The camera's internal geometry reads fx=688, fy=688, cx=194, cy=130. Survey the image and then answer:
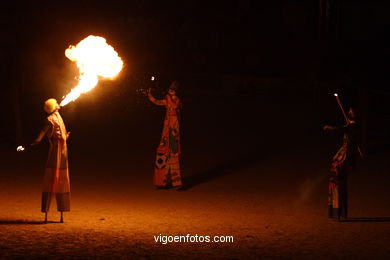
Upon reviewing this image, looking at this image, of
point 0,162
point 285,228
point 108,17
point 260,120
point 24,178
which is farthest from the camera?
point 260,120

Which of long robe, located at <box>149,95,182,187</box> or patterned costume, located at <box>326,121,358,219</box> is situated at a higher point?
long robe, located at <box>149,95,182,187</box>

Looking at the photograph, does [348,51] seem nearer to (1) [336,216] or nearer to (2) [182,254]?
(1) [336,216]

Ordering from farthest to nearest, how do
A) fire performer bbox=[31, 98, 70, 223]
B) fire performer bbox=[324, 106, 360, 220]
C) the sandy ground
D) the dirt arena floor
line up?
fire performer bbox=[324, 106, 360, 220] → fire performer bbox=[31, 98, 70, 223] → the dirt arena floor → the sandy ground

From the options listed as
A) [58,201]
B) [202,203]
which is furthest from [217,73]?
[58,201]

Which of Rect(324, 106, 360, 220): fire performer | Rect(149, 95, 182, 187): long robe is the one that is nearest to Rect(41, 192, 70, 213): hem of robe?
Rect(149, 95, 182, 187): long robe

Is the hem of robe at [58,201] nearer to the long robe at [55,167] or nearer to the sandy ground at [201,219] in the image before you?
the long robe at [55,167]

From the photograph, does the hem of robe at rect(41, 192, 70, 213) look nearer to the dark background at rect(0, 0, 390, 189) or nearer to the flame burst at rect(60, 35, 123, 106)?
the flame burst at rect(60, 35, 123, 106)

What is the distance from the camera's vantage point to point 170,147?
42.5 ft

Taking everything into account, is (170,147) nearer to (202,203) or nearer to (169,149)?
(169,149)

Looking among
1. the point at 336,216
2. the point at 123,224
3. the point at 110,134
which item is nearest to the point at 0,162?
the point at 110,134

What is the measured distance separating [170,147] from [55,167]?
11.2 ft

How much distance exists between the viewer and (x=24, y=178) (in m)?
14.2

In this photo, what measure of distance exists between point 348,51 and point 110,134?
10.2 metres

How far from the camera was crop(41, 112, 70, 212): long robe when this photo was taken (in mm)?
9898
